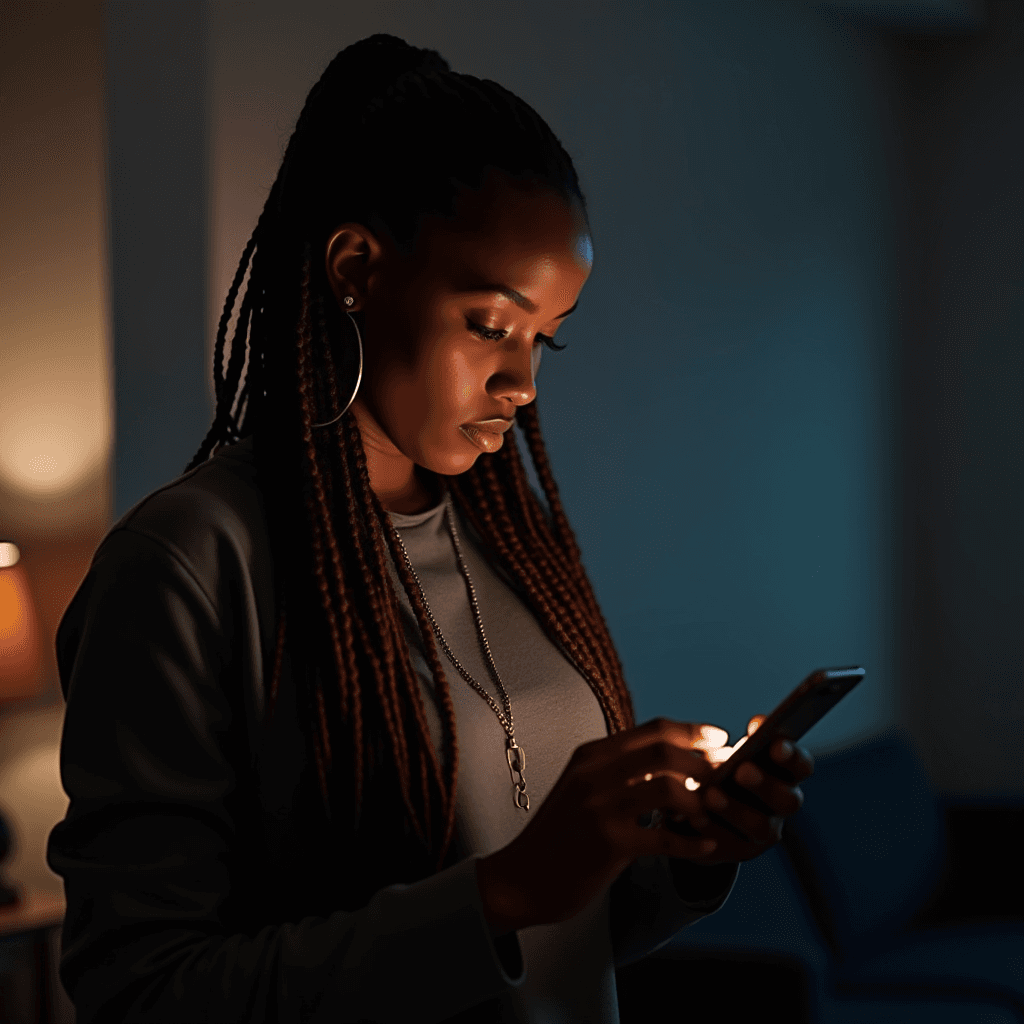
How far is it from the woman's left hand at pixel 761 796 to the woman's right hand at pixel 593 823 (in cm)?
2

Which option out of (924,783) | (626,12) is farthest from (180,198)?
(924,783)

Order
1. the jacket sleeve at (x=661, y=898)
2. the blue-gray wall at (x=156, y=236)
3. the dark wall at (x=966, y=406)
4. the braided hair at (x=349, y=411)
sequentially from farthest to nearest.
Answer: the dark wall at (x=966, y=406), the blue-gray wall at (x=156, y=236), the jacket sleeve at (x=661, y=898), the braided hair at (x=349, y=411)

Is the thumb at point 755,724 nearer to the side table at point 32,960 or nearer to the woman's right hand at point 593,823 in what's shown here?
the woman's right hand at point 593,823

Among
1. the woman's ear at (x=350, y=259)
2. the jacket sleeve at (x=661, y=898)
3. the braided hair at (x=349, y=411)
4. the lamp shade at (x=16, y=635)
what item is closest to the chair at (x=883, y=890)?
the lamp shade at (x=16, y=635)

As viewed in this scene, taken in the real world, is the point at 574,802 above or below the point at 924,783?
above

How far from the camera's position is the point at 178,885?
2.94 ft

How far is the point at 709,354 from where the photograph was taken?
363 cm

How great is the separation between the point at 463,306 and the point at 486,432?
0.37 feet

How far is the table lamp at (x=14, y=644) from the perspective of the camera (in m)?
2.36

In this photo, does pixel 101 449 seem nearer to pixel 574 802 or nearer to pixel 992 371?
pixel 574 802

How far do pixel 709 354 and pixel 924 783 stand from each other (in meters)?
1.48

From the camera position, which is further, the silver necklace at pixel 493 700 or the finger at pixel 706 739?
the silver necklace at pixel 493 700

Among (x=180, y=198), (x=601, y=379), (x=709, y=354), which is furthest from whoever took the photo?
(x=709, y=354)

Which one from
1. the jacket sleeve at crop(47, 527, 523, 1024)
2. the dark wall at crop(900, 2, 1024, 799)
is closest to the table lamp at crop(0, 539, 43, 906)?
the jacket sleeve at crop(47, 527, 523, 1024)
